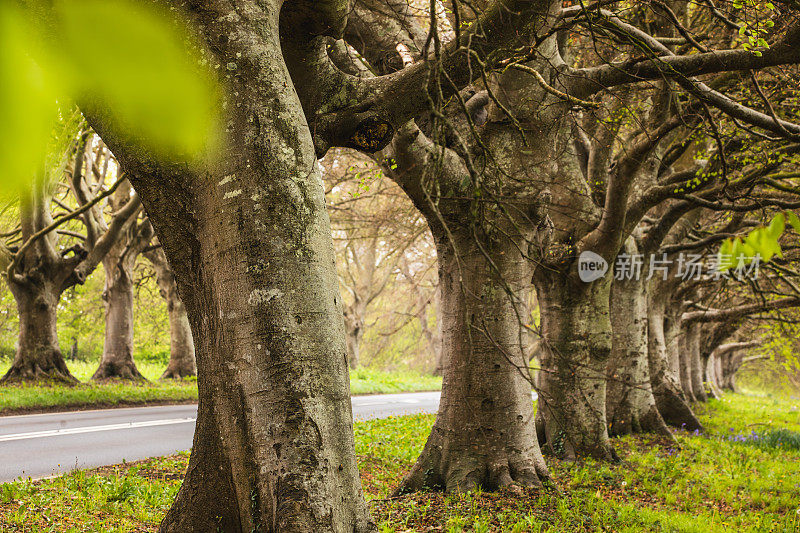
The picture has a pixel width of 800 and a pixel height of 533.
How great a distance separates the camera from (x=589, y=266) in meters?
7.84

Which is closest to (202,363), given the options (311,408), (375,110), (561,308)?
(311,408)

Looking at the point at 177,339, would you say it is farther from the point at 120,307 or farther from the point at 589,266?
the point at 589,266

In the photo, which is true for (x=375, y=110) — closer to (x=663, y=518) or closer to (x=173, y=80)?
(x=173, y=80)

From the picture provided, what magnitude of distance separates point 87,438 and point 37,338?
671 centimetres

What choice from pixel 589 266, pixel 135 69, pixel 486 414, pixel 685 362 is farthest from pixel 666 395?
pixel 135 69

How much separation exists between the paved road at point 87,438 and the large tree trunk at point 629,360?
7469 millimetres

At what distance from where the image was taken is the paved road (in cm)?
671

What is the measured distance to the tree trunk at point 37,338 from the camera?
13094 mm

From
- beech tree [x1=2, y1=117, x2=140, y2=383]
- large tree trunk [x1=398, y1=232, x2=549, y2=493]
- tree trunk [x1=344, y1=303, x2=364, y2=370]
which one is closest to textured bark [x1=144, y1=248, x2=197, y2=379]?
beech tree [x1=2, y1=117, x2=140, y2=383]

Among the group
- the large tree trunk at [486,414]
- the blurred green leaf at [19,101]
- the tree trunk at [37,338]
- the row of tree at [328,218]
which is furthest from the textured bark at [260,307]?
the tree trunk at [37,338]

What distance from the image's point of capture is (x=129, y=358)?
1605 cm

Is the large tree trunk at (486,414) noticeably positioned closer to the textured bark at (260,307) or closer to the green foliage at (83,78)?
the textured bark at (260,307)

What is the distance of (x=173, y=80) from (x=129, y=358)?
1743cm

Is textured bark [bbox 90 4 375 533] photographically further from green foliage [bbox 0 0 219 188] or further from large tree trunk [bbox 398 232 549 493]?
large tree trunk [bbox 398 232 549 493]
